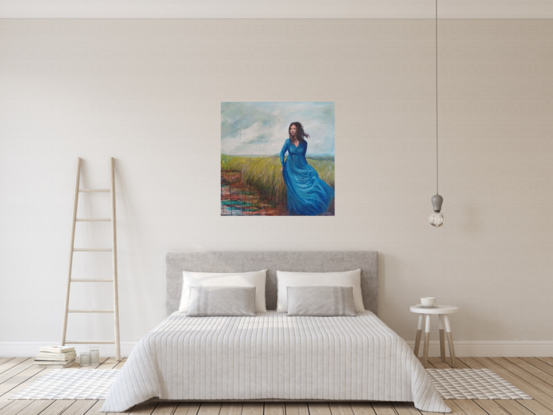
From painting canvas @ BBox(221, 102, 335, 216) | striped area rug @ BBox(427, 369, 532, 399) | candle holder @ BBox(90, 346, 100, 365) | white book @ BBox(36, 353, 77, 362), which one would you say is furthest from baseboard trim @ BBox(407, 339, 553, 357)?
white book @ BBox(36, 353, 77, 362)

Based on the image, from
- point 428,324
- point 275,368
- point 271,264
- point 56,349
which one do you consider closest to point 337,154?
point 271,264

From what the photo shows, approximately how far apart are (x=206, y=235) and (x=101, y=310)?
1.12m

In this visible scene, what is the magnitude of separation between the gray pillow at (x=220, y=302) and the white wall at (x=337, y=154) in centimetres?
60

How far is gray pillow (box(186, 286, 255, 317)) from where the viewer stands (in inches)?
159

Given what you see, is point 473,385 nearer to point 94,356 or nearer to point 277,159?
point 277,159

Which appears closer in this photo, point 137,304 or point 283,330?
point 283,330

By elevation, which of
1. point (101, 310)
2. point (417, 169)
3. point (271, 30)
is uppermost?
point (271, 30)

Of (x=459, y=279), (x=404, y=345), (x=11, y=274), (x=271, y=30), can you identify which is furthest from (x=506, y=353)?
(x=11, y=274)

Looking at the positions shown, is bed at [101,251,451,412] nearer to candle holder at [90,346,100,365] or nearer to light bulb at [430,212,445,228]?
candle holder at [90,346,100,365]

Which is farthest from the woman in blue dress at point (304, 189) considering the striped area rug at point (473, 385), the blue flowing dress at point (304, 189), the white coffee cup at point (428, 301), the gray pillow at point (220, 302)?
the striped area rug at point (473, 385)

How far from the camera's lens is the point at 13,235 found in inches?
182

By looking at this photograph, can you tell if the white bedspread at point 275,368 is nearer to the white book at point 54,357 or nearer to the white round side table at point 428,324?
the white round side table at point 428,324

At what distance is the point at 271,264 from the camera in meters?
4.54

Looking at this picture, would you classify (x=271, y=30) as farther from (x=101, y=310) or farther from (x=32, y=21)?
(x=101, y=310)
